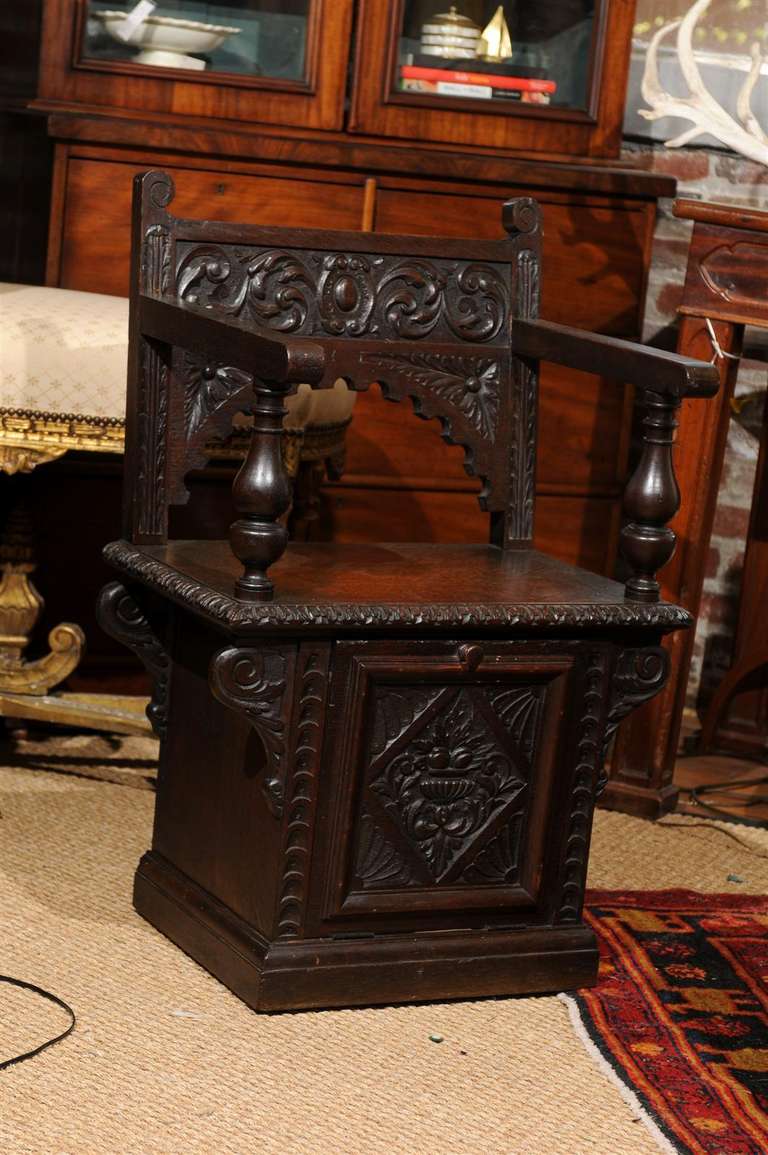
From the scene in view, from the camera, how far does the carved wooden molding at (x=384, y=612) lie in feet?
6.57

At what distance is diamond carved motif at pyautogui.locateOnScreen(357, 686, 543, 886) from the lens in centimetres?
214

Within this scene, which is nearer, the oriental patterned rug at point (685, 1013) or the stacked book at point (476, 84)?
the oriental patterned rug at point (685, 1013)

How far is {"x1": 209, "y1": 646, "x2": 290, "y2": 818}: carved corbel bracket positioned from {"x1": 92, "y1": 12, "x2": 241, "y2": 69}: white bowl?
5.07 ft

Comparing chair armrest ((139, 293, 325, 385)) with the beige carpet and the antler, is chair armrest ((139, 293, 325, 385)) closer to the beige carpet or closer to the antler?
the beige carpet

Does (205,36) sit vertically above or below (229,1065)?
above

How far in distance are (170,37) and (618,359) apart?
1336 mm

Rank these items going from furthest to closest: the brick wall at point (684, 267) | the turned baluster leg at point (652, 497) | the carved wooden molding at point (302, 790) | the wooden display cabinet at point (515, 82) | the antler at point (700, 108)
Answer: the brick wall at point (684, 267) < the wooden display cabinet at point (515, 82) < the antler at point (700, 108) < the turned baluster leg at point (652, 497) < the carved wooden molding at point (302, 790)

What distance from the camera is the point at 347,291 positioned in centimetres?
234

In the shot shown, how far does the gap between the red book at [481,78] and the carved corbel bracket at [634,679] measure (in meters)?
1.50

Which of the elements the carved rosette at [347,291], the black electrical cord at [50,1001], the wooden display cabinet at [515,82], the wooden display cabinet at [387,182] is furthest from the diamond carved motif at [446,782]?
the wooden display cabinet at [515,82]

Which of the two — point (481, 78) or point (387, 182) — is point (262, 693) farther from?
point (481, 78)

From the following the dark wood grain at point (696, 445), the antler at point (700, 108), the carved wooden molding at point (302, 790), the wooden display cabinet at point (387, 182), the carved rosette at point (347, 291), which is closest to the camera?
the carved wooden molding at point (302, 790)

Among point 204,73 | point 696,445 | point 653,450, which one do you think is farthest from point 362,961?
point 204,73

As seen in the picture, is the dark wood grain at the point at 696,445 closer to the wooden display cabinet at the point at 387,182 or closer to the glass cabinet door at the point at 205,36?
the wooden display cabinet at the point at 387,182
